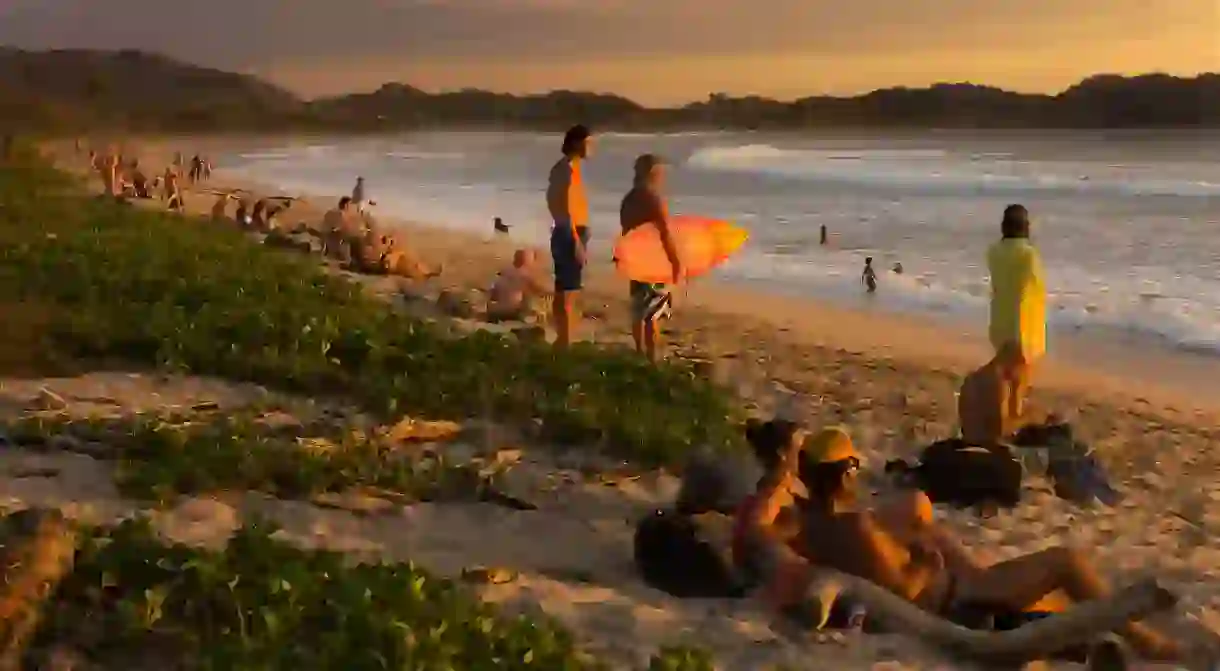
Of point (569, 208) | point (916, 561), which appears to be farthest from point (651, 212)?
point (916, 561)

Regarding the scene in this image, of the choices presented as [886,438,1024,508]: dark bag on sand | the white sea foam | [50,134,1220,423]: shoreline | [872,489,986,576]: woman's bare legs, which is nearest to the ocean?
the white sea foam

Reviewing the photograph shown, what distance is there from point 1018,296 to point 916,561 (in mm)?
2822

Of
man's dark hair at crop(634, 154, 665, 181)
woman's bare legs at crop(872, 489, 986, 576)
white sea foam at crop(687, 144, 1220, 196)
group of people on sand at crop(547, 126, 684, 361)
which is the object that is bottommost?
Answer: white sea foam at crop(687, 144, 1220, 196)

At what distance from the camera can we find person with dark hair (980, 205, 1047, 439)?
22.3 feet

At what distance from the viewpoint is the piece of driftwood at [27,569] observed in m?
3.31

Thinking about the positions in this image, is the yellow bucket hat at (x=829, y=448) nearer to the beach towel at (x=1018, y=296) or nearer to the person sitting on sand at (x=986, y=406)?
the person sitting on sand at (x=986, y=406)

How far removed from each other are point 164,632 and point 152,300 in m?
6.07

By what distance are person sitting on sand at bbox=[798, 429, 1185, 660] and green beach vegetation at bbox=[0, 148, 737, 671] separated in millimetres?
A: 858

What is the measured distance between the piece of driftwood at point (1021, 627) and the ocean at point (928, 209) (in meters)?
8.38

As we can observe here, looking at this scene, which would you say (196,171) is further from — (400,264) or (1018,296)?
(1018,296)

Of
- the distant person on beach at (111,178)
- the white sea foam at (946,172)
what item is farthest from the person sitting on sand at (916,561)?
the white sea foam at (946,172)

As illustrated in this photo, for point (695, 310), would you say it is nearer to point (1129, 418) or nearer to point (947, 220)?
point (1129, 418)

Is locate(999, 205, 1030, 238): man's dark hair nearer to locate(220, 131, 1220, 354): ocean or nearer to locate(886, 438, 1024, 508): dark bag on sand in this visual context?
locate(886, 438, 1024, 508): dark bag on sand

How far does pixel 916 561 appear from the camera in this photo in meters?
4.47
